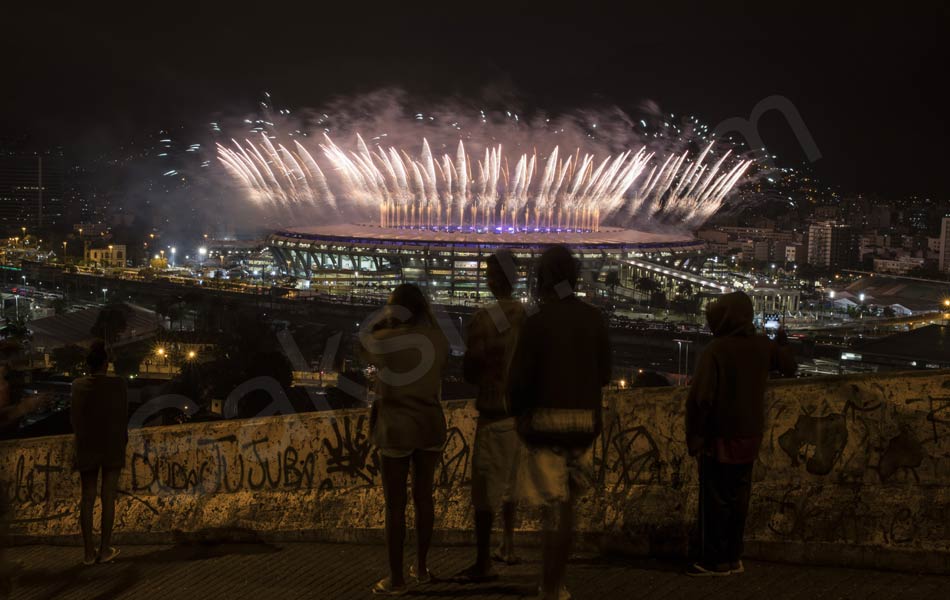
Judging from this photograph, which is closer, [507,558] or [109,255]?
[507,558]

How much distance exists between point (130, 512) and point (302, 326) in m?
32.9

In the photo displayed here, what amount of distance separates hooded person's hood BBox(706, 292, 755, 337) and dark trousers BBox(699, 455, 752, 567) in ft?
1.68

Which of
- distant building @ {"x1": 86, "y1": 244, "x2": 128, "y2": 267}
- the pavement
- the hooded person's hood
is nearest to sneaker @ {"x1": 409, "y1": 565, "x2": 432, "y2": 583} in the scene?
the pavement

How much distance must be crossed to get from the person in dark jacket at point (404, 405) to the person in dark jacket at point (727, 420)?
1.01 metres

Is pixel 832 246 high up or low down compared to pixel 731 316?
up

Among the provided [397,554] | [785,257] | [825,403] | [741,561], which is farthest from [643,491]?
[785,257]

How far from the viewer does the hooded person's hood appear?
377 centimetres

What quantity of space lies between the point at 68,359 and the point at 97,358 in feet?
87.9

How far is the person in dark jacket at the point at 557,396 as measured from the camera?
3.34 metres

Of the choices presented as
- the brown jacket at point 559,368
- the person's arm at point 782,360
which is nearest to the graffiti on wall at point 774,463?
the person's arm at point 782,360

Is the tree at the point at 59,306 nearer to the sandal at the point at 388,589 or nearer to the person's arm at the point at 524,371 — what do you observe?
the sandal at the point at 388,589

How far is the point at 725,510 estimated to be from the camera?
3.88m

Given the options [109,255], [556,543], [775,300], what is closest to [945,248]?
[775,300]

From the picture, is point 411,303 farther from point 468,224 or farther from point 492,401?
point 468,224
